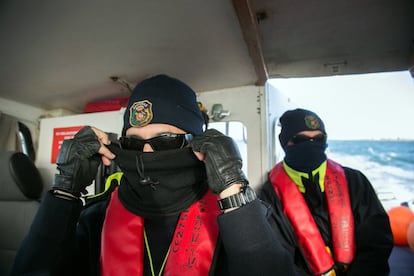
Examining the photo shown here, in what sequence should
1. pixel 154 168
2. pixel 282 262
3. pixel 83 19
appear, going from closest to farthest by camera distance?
pixel 282 262, pixel 154 168, pixel 83 19

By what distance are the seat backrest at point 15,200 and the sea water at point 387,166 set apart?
3196 mm

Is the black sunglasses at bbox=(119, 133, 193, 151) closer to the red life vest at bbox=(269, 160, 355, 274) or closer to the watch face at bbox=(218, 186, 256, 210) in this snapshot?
the watch face at bbox=(218, 186, 256, 210)

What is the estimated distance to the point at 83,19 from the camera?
3.86ft

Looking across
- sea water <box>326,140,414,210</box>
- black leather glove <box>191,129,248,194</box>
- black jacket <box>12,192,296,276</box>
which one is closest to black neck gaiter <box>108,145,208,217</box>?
black leather glove <box>191,129,248,194</box>

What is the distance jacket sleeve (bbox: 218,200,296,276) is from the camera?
0.67 m

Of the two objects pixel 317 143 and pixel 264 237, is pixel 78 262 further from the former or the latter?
pixel 317 143

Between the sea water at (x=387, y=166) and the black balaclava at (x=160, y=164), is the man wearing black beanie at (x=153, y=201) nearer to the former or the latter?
the black balaclava at (x=160, y=164)

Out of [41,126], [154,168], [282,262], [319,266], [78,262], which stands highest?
[41,126]

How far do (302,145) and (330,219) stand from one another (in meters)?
0.56

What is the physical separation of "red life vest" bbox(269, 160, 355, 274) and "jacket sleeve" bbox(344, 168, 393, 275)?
62 mm

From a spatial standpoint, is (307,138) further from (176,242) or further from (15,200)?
(15,200)

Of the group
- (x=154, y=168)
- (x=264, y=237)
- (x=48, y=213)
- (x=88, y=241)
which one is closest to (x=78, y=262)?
(x=88, y=241)

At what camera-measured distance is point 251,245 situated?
0.68m

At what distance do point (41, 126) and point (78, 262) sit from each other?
205 cm
